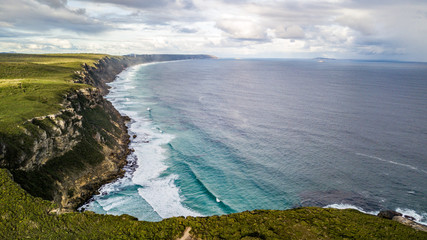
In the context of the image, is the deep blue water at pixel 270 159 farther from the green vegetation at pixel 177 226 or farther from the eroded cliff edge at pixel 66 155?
the green vegetation at pixel 177 226

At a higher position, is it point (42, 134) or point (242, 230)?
point (42, 134)

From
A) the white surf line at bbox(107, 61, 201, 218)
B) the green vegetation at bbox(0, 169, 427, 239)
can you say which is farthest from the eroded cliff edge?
the white surf line at bbox(107, 61, 201, 218)

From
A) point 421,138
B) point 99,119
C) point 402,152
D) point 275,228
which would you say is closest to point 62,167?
point 99,119

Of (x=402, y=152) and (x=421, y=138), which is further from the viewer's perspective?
(x=421, y=138)

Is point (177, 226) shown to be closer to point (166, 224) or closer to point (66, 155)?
point (166, 224)

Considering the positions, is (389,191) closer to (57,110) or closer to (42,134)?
(42,134)

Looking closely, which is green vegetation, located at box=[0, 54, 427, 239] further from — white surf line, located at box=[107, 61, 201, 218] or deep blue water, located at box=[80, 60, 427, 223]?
white surf line, located at box=[107, 61, 201, 218]

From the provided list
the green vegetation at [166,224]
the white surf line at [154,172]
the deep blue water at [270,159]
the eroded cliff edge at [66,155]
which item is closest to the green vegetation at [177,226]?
the green vegetation at [166,224]
